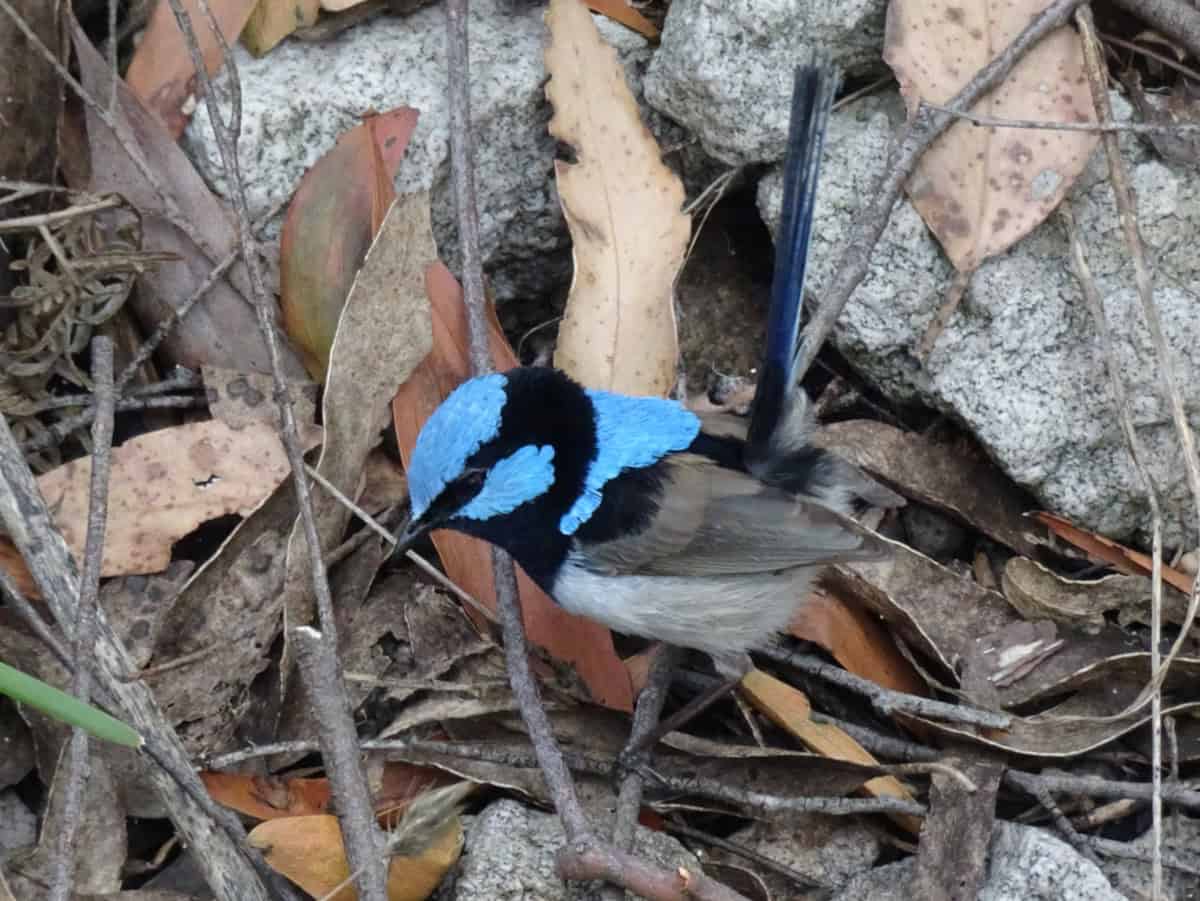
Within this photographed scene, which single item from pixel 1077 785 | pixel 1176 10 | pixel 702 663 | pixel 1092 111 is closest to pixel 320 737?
pixel 702 663

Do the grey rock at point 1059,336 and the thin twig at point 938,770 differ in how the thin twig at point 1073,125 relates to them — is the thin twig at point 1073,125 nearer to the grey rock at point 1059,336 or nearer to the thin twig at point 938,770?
the grey rock at point 1059,336

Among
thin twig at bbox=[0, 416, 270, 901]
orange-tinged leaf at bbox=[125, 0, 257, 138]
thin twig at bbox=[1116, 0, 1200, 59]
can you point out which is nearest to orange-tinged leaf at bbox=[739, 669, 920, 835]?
thin twig at bbox=[0, 416, 270, 901]

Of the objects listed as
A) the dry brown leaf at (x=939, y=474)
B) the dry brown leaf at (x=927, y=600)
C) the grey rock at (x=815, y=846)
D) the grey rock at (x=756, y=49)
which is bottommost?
the grey rock at (x=815, y=846)

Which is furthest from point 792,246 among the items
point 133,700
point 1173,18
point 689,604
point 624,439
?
point 133,700

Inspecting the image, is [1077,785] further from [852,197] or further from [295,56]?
[295,56]

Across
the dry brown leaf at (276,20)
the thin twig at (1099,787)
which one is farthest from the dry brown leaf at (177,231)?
the thin twig at (1099,787)

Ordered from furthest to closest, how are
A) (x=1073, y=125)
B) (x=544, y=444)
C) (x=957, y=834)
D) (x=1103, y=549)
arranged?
(x=1103, y=549) < (x=1073, y=125) < (x=544, y=444) < (x=957, y=834)

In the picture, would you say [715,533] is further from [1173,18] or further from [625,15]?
[1173,18]
